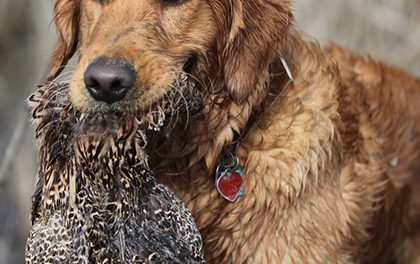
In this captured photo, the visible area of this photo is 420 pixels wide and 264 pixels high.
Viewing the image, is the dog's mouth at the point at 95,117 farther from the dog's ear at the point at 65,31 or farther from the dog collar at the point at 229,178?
the dog's ear at the point at 65,31

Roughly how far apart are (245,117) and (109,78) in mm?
903

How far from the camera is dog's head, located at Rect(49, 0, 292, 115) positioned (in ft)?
11.9

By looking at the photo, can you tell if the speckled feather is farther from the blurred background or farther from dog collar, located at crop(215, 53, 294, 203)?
the blurred background

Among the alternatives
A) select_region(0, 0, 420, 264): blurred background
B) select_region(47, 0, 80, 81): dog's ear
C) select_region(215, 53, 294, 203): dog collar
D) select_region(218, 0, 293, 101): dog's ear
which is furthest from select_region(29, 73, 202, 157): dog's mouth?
select_region(0, 0, 420, 264): blurred background

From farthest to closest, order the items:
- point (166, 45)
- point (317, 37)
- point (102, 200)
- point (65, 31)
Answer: point (317, 37) → point (65, 31) → point (166, 45) → point (102, 200)

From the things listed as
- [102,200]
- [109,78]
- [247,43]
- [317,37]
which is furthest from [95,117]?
[317,37]

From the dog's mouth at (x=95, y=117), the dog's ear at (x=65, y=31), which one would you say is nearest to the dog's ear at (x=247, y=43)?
the dog's mouth at (x=95, y=117)

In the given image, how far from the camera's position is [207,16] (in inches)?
161

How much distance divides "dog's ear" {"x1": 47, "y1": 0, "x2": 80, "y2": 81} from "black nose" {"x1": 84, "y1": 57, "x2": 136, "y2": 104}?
86 centimetres

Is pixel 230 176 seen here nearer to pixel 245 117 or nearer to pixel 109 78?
pixel 245 117

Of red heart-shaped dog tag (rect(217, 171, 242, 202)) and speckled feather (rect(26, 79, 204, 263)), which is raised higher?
speckled feather (rect(26, 79, 204, 263))

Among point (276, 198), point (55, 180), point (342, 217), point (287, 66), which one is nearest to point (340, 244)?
point (342, 217)

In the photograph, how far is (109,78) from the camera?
3537 millimetres

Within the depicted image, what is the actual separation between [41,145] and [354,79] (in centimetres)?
195
